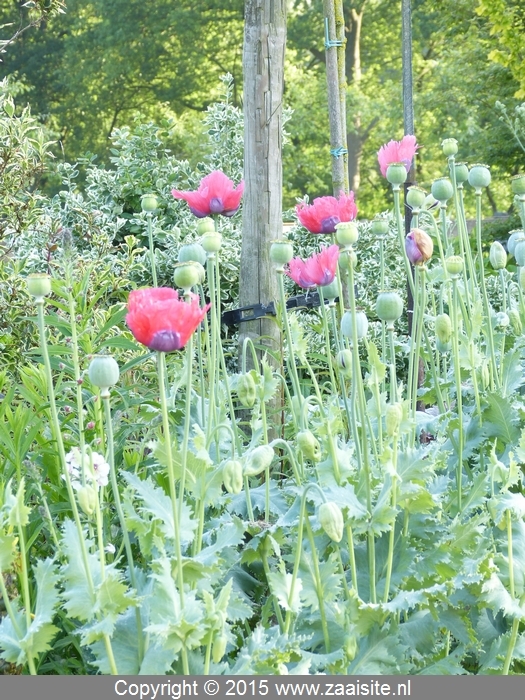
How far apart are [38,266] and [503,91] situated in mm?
7645

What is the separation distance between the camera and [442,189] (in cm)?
166

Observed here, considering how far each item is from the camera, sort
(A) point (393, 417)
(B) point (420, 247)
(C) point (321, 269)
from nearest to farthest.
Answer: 1. (A) point (393, 417)
2. (B) point (420, 247)
3. (C) point (321, 269)

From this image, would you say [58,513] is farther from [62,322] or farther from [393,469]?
[393,469]

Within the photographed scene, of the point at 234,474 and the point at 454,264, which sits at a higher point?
the point at 454,264

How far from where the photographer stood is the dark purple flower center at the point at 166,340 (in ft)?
3.26

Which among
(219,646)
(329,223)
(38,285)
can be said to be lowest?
(219,646)

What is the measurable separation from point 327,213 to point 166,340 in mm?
635

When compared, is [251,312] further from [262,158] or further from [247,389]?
[247,389]

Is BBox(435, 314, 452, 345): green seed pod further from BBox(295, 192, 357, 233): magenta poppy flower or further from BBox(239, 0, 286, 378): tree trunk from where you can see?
BBox(239, 0, 286, 378): tree trunk

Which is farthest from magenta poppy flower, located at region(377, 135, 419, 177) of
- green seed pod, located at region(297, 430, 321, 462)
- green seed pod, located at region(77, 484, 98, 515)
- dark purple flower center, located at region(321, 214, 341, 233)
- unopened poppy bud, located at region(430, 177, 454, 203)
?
green seed pod, located at region(77, 484, 98, 515)

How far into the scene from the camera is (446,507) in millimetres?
1520

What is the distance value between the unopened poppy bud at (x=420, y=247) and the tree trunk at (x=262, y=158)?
4.22 ft

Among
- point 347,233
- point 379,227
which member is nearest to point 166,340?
point 347,233
